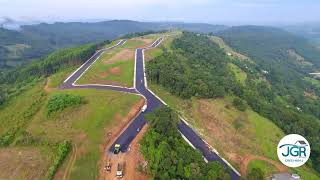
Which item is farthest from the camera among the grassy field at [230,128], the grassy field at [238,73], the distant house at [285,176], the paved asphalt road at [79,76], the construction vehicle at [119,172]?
the grassy field at [238,73]

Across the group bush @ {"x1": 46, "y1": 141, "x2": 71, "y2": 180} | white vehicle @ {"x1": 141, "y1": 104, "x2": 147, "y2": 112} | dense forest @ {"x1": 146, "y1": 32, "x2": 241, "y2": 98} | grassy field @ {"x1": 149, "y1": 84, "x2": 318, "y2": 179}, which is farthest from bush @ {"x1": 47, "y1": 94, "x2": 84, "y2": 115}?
dense forest @ {"x1": 146, "y1": 32, "x2": 241, "y2": 98}

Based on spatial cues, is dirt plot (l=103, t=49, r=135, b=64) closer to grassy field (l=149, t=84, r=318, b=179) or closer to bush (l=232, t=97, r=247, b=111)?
grassy field (l=149, t=84, r=318, b=179)

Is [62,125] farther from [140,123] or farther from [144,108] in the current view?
[144,108]

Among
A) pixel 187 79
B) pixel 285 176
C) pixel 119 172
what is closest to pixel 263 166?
pixel 285 176

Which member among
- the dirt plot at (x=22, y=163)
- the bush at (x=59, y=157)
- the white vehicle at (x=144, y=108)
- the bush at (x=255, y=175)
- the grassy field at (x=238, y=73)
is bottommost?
the grassy field at (x=238, y=73)

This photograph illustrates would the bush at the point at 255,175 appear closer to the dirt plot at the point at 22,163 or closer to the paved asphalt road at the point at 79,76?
the dirt plot at the point at 22,163

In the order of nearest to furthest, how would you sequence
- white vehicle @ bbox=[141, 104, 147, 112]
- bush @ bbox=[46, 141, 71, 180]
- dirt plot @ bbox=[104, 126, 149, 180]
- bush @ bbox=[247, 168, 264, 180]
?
bush @ bbox=[46, 141, 71, 180] < dirt plot @ bbox=[104, 126, 149, 180] < bush @ bbox=[247, 168, 264, 180] < white vehicle @ bbox=[141, 104, 147, 112]

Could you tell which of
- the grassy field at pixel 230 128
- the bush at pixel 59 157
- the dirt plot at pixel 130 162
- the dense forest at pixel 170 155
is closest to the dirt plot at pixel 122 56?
the grassy field at pixel 230 128
